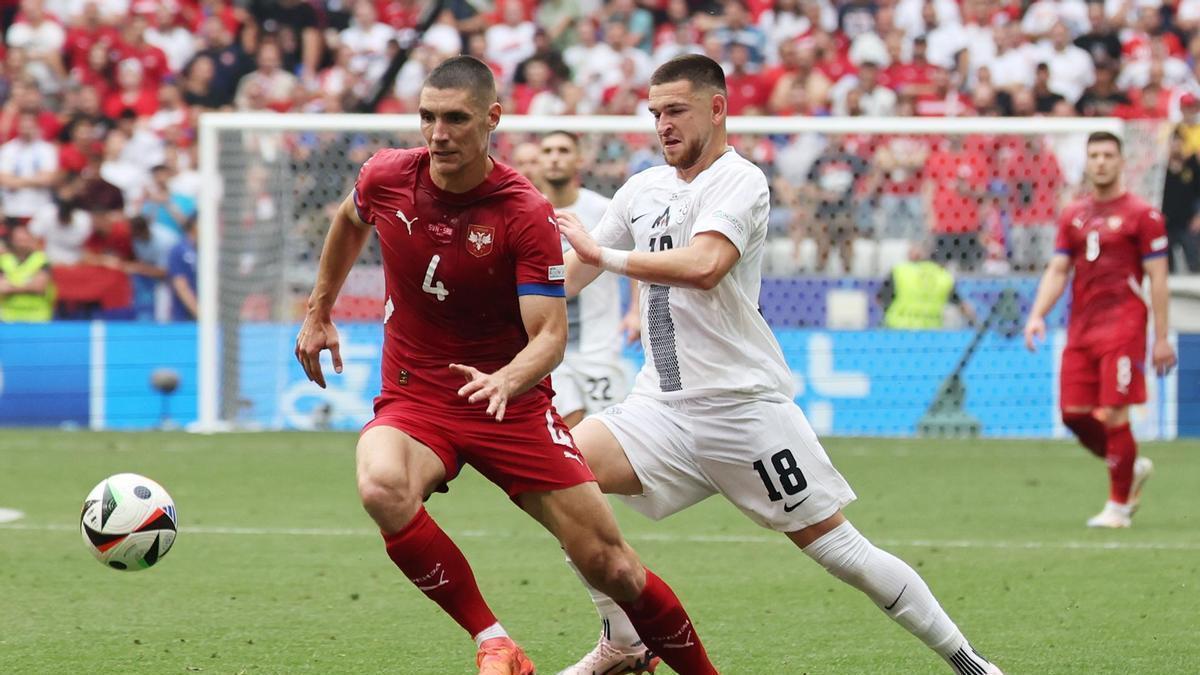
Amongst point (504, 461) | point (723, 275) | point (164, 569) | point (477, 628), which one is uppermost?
point (723, 275)

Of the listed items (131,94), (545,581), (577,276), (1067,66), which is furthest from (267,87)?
(577,276)

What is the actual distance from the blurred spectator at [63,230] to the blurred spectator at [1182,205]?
1086 cm

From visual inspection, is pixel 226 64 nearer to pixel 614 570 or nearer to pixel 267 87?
pixel 267 87

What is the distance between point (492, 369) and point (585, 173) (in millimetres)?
11380

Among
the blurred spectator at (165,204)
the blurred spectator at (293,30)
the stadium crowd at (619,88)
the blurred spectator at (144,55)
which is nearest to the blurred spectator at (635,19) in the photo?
the stadium crowd at (619,88)

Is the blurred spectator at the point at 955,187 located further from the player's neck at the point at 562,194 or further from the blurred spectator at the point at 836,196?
the player's neck at the point at 562,194

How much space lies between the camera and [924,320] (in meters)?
16.6

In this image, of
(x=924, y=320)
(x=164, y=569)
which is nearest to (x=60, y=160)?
(x=924, y=320)

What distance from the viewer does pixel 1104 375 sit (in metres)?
10.7

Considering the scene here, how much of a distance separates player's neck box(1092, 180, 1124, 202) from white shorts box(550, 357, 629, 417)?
322cm

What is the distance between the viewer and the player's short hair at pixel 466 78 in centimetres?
563

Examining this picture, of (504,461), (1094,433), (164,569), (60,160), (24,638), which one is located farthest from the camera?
(60,160)

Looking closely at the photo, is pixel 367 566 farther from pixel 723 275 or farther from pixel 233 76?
pixel 233 76

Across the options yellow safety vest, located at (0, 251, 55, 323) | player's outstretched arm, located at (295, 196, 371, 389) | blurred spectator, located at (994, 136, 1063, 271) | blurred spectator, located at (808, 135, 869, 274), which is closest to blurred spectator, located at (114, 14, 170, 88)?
yellow safety vest, located at (0, 251, 55, 323)
